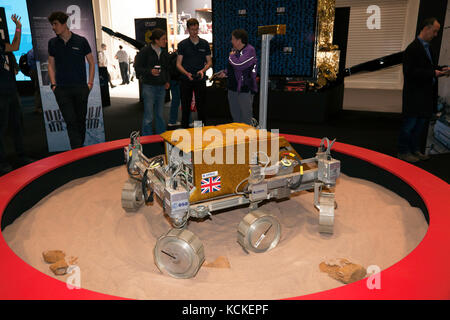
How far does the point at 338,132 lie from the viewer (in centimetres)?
573

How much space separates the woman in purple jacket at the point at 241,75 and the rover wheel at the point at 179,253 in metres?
2.63

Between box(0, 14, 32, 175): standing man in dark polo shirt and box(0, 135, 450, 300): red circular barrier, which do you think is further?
box(0, 14, 32, 175): standing man in dark polo shirt

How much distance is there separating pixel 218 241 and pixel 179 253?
532mm

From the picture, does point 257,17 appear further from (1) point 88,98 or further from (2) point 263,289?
(2) point 263,289

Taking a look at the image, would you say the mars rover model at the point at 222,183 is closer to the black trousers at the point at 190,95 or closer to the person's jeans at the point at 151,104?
the person's jeans at the point at 151,104

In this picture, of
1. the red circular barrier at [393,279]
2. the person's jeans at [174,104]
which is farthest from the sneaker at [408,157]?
the person's jeans at [174,104]

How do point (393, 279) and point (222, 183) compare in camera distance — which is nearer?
point (393, 279)

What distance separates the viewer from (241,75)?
4133 mm

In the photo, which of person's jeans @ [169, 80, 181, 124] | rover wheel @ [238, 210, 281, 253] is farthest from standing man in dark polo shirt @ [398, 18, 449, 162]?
person's jeans @ [169, 80, 181, 124]

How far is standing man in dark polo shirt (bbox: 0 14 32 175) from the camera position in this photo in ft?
12.3

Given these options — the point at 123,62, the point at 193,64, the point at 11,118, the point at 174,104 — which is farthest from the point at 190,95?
the point at 123,62

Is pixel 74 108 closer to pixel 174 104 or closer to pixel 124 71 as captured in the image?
pixel 174 104

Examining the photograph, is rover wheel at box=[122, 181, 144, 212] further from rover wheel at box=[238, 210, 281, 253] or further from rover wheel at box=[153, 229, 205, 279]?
rover wheel at box=[238, 210, 281, 253]

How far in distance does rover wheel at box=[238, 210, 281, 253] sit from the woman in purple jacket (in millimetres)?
2295
